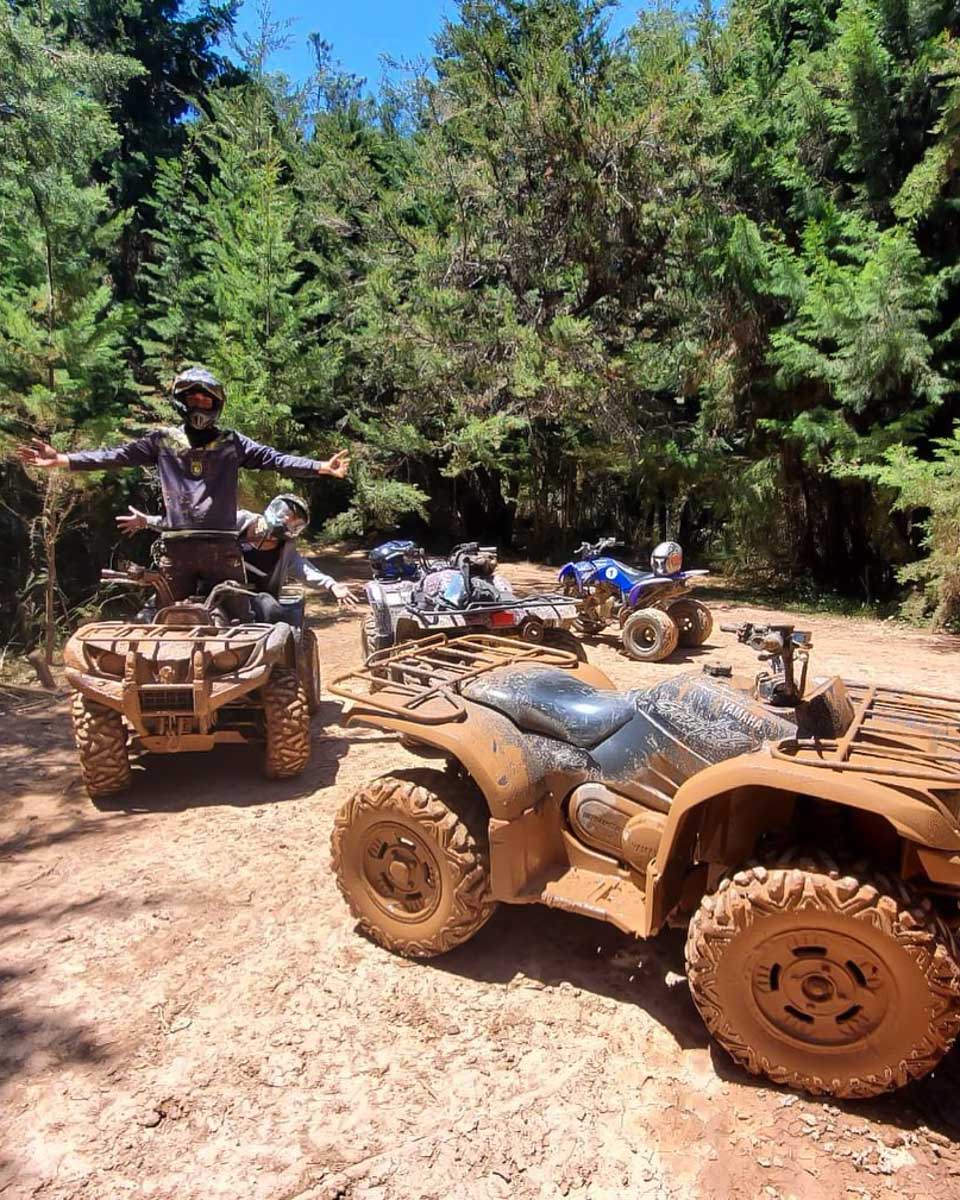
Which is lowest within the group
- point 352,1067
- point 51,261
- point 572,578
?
point 352,1067

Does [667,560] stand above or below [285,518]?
below

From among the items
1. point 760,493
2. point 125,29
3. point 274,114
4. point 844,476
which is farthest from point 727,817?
point 125,29

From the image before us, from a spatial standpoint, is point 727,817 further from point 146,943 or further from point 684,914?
point 146,943

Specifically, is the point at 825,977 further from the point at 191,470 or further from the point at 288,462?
the point at 191,470

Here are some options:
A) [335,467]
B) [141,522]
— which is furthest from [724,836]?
[141,522]

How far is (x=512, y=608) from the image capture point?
6.51m

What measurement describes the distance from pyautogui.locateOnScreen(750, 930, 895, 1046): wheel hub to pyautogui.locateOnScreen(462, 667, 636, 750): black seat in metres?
0.85

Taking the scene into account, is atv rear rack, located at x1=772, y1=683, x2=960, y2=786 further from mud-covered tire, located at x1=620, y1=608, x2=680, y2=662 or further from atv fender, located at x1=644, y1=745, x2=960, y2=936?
mud-covered tire, located at x1=620, y1=608, x2=680, y2=662

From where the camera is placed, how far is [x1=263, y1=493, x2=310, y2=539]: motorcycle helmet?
5578 millimetres

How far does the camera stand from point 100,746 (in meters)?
4.32

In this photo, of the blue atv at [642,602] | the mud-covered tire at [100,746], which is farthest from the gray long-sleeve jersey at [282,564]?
the blue atv at [642,602]

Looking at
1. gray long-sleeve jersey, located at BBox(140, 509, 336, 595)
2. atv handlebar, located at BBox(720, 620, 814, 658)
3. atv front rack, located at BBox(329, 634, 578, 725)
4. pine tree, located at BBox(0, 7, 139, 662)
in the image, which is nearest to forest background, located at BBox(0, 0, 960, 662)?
pine tree, located at BBox(0, 7, 139, 662)

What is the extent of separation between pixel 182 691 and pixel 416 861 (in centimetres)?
200

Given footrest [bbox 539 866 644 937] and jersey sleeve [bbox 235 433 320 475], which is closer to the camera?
footrest [bbox 539 866 644 937]
